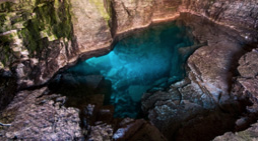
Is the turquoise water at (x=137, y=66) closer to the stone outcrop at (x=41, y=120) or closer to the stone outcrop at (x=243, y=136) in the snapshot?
the stone outcrop at (x=41, y=120)

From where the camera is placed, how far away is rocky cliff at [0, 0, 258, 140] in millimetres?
4055

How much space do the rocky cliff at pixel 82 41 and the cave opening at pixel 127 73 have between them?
502 millimetres

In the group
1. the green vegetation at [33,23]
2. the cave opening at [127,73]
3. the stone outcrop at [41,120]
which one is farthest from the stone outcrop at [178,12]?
the stone outcrop at [41,120]

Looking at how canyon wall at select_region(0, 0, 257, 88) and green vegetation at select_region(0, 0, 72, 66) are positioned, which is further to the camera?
canyon wall at select_region(0, 0, 257, 88)

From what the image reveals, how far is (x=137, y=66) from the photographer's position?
7.12 metres

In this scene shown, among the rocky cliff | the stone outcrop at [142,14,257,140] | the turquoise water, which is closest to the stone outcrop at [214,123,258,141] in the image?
the stone outcrop at [142,14,257,140]

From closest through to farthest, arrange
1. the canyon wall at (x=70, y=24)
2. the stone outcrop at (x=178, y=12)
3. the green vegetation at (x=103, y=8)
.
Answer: the canyon wall at (x=70, y=24) → the green vegetation at (x=103, y=8) → the stone outcrop at (x=178, y=12)

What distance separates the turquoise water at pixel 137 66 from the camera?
5.36m

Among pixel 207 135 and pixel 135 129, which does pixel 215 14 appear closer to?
pixel 207 135

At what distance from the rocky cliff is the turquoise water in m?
0.60

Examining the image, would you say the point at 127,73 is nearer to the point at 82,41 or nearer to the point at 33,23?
the point at 82,41

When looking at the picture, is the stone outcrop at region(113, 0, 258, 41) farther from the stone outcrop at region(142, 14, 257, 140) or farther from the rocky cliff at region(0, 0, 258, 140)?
the stone outcrop at region(142, 14, 257, 140)

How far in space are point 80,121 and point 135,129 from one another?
41.3 inches

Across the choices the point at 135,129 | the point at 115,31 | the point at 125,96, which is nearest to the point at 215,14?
the point at 115,31
